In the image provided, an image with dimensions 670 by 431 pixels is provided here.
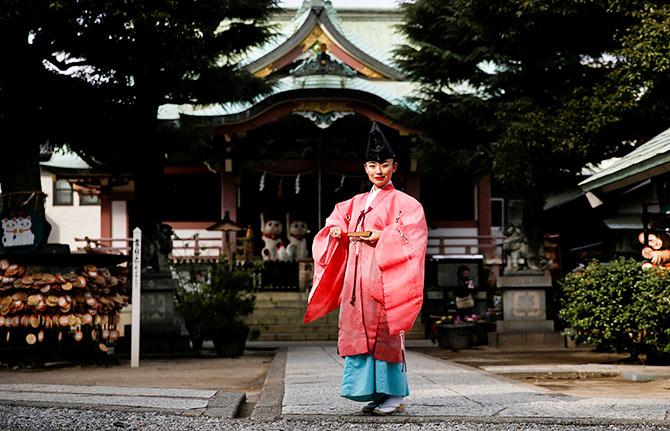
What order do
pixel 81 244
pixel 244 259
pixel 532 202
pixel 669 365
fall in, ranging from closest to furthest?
pixel 669 365, pixel 532 202, pixel 244 259, pixel 81 244

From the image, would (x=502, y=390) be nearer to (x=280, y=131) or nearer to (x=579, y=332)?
(x=579, y=332)

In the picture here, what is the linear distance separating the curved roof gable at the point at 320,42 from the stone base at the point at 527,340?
1031cm

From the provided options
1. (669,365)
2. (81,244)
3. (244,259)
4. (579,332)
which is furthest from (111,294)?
(81,244)

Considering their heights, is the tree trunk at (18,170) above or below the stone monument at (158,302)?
above

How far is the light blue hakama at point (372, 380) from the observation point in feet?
21.8

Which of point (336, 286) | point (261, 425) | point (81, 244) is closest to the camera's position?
point (261, 425)

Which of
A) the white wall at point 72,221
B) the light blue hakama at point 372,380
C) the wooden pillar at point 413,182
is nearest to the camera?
the light blue hakama at point 372,380

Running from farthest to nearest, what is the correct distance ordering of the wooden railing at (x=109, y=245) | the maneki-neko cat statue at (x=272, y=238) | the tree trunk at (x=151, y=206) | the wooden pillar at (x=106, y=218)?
the wooden pillar at (x=106, y=218) < the maneki-neko cat statue at (x=272, y=238) < the wooden railing at (x=109, y=245) < the tree trunk at (x=151, y=206)

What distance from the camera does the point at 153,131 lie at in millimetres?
15406

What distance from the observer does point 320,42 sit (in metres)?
26.1

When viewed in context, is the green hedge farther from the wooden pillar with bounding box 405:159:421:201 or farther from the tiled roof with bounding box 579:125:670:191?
the wooden pillar with bounding box 405:159:421:201

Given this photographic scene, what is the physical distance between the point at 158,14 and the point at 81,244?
22150mm

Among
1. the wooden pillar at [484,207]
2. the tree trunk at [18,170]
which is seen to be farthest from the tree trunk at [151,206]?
the wooden pillar at [484,207]

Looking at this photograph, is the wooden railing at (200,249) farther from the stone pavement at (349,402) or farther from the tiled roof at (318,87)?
the stone pavement at (349,402)
